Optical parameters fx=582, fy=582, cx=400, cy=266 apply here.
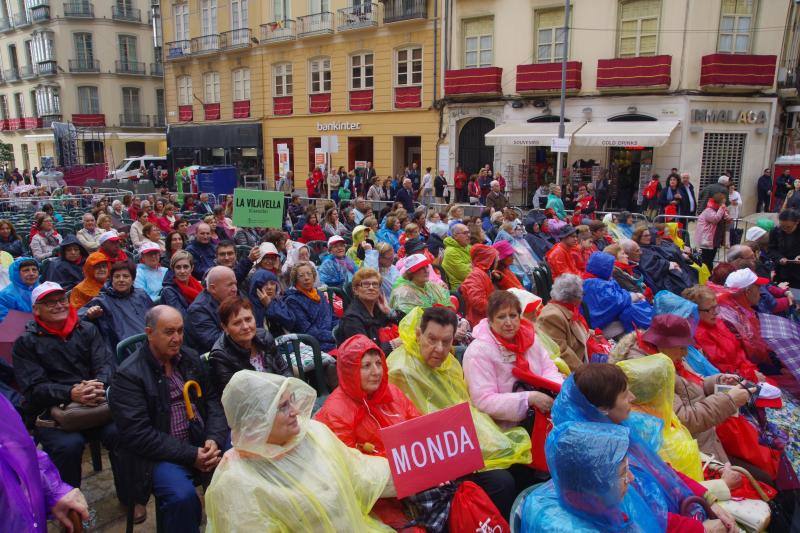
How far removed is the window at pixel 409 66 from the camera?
79.6 feet

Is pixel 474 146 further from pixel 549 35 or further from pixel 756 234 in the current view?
pixel 756 234

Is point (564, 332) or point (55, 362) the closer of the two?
point (55, 362)

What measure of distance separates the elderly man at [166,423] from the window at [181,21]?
33.9 meters

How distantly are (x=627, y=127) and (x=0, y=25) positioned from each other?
2068 inches

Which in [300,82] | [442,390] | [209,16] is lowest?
[442,390]

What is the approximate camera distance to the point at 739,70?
60.4ft

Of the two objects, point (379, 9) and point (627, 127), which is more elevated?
point (379, 9)

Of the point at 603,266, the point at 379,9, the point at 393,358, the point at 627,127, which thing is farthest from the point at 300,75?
the point at 393,358

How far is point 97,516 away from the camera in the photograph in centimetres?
377

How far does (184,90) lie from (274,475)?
116 feet

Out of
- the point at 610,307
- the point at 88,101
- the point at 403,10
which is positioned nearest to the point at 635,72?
the point at 403,10

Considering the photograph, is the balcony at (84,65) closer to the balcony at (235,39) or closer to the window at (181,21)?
the window at (181,21)

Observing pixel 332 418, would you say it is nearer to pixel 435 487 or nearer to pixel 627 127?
pixel 435 487

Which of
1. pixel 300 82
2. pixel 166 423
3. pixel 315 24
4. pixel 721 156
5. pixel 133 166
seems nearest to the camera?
pixel 166 423
